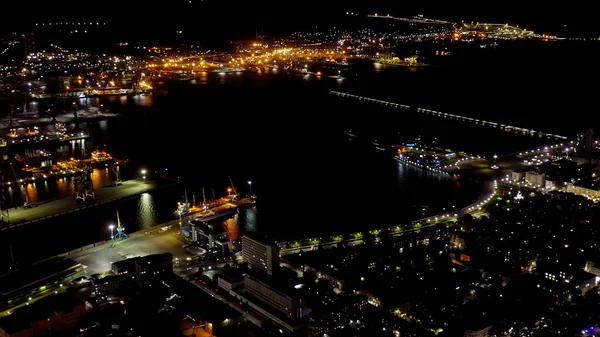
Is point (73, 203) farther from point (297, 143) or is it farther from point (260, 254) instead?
point (297, 143)

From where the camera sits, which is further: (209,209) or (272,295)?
(209,209)

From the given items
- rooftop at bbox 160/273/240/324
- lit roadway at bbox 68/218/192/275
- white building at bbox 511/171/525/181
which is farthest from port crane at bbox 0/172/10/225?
white building at bbox 511/171/525/181

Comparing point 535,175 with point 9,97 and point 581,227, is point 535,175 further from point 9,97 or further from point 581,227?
point 9,97

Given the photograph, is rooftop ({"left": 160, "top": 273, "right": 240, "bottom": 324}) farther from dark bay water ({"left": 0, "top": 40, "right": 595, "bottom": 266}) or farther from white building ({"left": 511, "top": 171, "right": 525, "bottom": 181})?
white building ({"left": 511, "top": 171, "right": 525, "bottom": 181})

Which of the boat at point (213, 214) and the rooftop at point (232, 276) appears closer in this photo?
the rooftop at point (232, 276)

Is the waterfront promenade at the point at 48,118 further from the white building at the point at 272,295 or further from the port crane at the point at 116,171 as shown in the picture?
the white building at the point at 272,295

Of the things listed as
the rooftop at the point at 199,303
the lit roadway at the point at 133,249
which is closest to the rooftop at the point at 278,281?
the rooftop at the point at 199,303

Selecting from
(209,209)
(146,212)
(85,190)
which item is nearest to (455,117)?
(209,209)
